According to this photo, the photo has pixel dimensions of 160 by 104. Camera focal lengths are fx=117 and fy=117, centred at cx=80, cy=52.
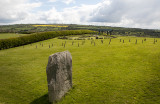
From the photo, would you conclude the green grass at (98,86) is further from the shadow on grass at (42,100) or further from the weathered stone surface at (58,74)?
the weathered stone surface at (58,74)

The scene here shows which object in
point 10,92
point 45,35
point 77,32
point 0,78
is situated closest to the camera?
point 10,92

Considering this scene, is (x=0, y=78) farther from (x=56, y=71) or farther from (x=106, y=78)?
(x=106, y=78)

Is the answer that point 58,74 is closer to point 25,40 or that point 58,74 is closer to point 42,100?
point 42,100

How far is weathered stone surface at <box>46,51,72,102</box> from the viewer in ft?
30.8

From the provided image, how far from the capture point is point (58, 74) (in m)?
9.70

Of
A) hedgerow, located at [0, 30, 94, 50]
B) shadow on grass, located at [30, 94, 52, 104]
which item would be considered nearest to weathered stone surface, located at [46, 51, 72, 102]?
shadow on grass, located at [30, 94, 52, 104]

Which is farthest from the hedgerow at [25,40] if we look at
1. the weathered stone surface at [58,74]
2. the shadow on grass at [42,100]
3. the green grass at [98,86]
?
the weathered stone surface at [58,74]

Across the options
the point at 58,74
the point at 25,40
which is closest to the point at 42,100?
the point at 58,74

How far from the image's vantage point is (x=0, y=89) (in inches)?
514

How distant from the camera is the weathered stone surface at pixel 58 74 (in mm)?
9380

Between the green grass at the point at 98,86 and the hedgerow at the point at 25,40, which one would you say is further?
the hedgerow at the point at 25,40

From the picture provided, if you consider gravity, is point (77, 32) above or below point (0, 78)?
above

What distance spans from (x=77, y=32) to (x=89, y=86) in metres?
75.0

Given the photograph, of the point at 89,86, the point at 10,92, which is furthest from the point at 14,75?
the point at 89,86
